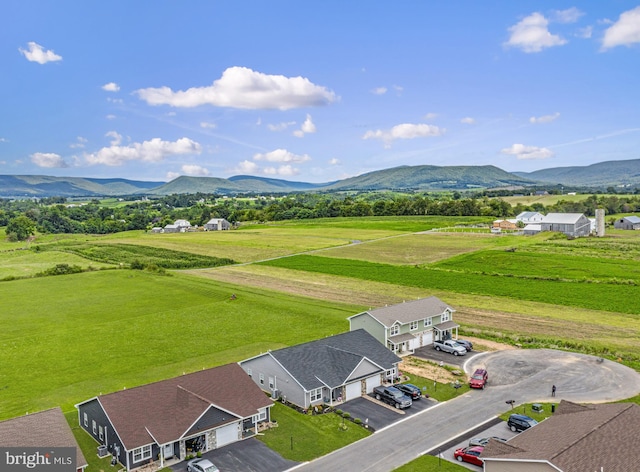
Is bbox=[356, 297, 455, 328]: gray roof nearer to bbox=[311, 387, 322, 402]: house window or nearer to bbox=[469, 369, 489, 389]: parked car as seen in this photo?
bbox=[469, 369, 489, 389]: parked car

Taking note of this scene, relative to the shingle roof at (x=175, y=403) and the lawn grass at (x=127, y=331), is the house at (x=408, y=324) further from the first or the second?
the shingle roof at (x=175, y=403)

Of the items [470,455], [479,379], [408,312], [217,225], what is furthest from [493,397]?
[217,225]

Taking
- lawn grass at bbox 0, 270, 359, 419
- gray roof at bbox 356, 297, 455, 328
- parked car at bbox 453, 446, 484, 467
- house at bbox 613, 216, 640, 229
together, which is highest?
house at bbox 613, 216, 640, 229

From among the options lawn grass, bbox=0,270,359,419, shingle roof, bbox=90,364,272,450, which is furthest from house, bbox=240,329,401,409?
lawn grass, bbox=0,270,359,419

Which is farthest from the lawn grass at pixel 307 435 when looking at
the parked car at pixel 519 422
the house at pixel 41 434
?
the house at pixel 41 434

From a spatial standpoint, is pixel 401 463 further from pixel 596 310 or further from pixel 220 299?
pixel 220 299
